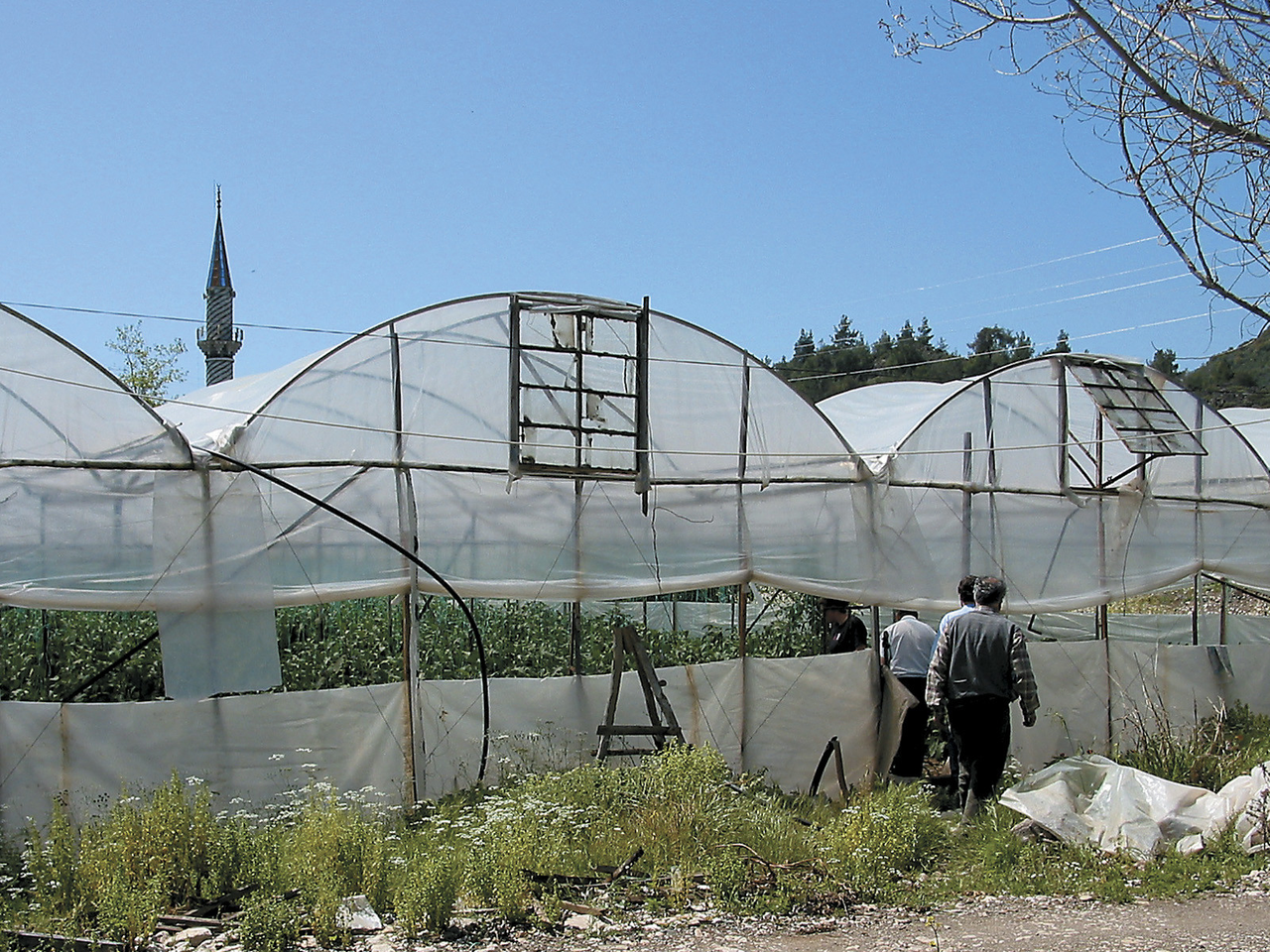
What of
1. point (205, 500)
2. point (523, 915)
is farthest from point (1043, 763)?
point (205, 500)

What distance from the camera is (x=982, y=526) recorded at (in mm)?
10016

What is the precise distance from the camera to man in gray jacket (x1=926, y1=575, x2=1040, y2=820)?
24.8 ft

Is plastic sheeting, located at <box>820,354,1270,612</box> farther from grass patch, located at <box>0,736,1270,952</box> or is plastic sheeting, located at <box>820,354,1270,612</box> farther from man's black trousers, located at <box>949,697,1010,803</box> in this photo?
grass patch, located at <box>0,736,1270,952</box>

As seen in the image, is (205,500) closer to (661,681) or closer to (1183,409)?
(661,681)

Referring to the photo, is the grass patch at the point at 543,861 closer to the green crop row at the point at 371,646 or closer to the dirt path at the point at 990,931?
the dirt path at the point at 990,931

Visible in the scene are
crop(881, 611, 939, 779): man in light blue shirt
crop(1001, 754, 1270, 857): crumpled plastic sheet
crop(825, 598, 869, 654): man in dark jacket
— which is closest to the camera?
crop(1001, 754, 1270, 857): crumpled plastic sheet

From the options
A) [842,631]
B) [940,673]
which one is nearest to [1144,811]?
[940,673]

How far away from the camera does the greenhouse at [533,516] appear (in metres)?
7.09

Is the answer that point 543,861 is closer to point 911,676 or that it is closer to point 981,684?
point 981,684

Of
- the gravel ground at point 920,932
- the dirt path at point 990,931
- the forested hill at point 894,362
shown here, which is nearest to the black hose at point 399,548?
the gravel ground at point 920,932

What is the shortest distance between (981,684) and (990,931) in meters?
2.15

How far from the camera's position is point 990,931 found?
18.5 feet

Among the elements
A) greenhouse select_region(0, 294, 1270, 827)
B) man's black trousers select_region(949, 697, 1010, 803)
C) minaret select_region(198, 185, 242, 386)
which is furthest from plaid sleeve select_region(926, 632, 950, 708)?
minaret select_region(198, 185, 242, 386)

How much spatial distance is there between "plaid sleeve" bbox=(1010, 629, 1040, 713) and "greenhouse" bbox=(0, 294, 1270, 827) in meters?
1.85
